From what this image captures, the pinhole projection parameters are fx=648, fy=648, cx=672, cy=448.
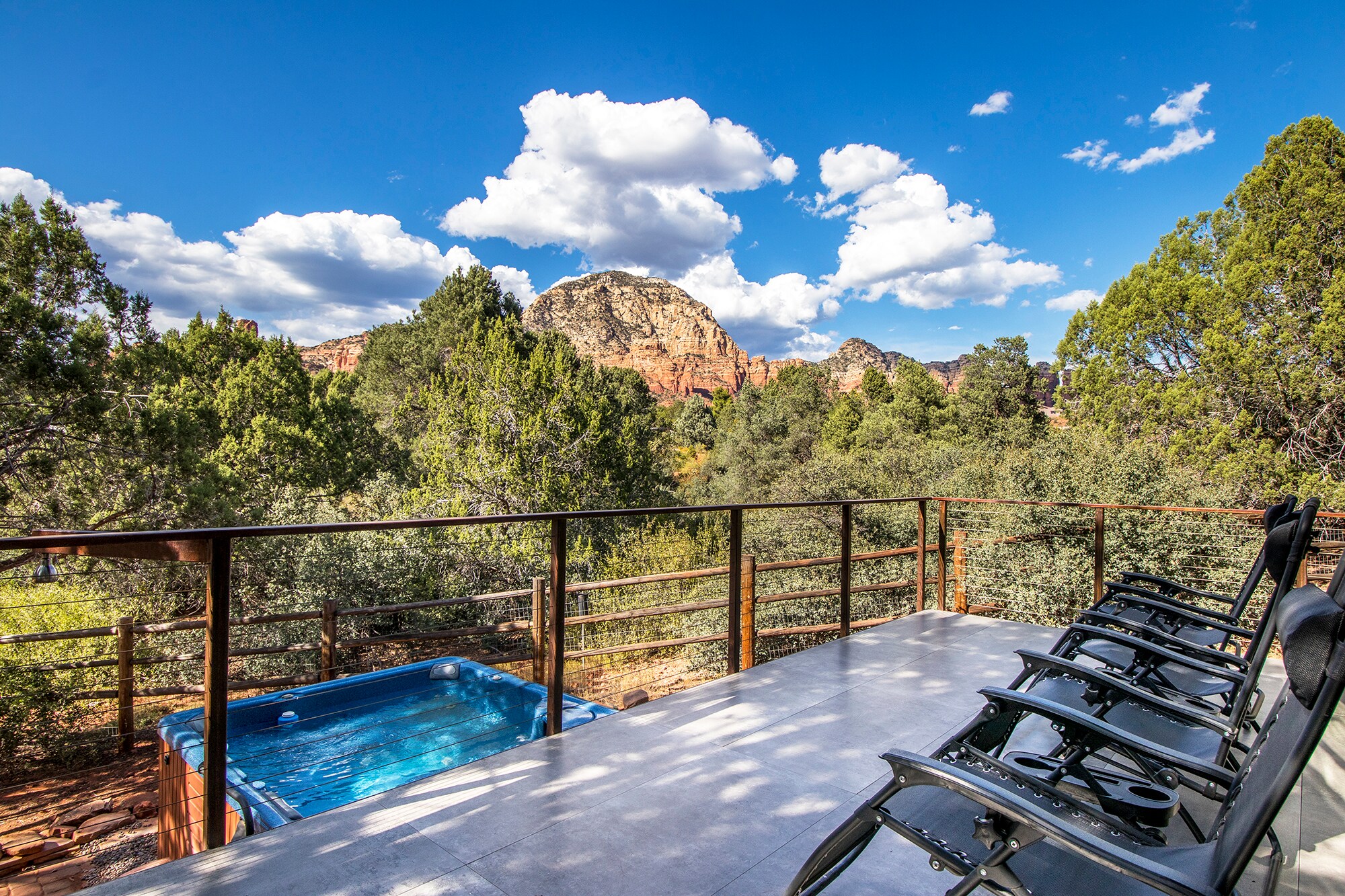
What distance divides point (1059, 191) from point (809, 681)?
1992 cm

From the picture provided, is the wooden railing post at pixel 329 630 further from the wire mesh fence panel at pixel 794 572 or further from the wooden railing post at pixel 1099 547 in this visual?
the wooden railing post at pixel 1099 547

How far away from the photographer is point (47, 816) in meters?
4.91

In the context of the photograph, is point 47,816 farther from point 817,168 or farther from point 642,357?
point 642,357

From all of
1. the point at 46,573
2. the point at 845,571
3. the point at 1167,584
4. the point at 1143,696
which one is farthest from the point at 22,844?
the point at 1167,584

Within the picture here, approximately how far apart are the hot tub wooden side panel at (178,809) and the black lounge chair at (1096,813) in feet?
12.2

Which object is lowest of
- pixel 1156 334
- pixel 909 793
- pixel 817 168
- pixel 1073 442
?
pixel 909 793

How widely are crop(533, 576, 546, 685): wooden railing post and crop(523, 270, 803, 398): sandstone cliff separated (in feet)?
120

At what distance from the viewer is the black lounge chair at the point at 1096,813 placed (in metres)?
0.88

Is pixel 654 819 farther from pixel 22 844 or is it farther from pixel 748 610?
pixel 22 844

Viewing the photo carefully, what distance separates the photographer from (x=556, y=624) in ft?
8.05

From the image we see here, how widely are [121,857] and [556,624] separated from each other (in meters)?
4.29

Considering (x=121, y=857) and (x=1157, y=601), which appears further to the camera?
(x=121, y=857)

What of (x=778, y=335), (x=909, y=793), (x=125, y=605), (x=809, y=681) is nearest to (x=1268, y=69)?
(x=809, y=681)

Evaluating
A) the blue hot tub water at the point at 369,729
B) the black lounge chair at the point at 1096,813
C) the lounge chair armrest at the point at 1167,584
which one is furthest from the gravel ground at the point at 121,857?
the lounge chair armrest at the point at 1167,584
